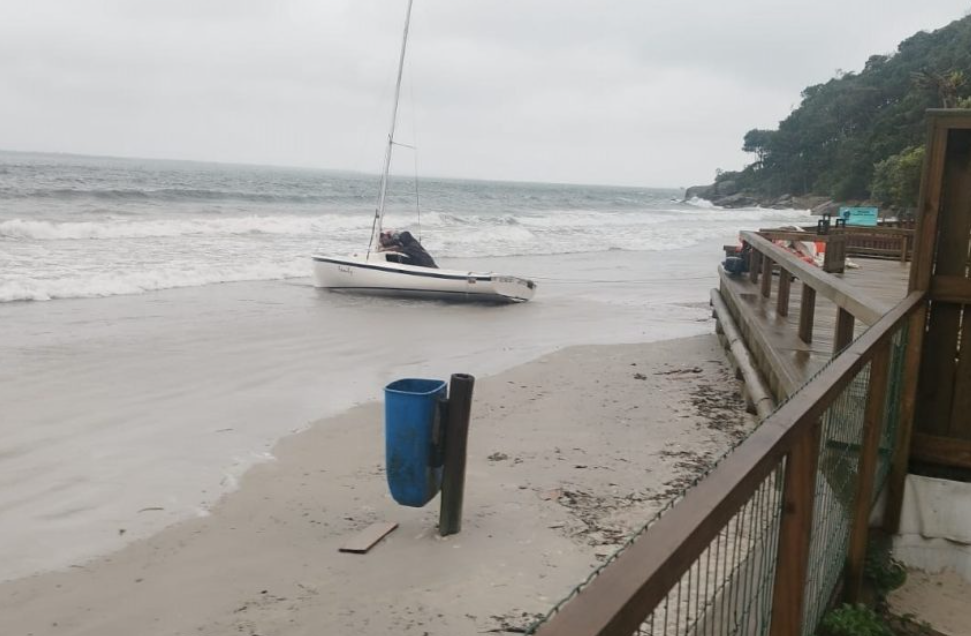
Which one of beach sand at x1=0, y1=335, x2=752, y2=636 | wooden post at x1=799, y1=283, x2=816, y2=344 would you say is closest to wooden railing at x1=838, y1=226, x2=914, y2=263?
beach sand at x1=0, y1=335, x2=752, y2=636

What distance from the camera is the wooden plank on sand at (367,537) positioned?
5104mm

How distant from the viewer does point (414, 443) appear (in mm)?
5320

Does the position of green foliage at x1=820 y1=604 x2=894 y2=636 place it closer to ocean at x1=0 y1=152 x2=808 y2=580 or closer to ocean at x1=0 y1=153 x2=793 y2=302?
ocean at x1=0 y1=152 x2=808 y2=580

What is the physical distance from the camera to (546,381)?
32.7 ft

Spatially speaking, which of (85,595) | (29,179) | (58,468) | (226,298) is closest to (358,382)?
(58,468)

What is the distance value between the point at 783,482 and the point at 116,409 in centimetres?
761

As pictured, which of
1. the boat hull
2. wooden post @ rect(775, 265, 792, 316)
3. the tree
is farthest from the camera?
the tree

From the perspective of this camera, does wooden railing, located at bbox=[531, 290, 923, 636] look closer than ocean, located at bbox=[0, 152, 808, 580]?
Yes

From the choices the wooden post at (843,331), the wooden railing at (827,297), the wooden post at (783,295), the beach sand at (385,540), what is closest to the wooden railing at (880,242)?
the wooden post at (783,295)

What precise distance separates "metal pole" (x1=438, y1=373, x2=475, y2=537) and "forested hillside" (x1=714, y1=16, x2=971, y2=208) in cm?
4722

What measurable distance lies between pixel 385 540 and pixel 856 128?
100530 mm

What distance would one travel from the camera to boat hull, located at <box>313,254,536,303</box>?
55.0 ft

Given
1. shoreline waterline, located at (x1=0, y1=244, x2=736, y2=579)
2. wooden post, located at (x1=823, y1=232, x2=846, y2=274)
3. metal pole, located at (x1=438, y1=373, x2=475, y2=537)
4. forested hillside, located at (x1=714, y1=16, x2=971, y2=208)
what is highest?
forested hillside, located at (x1=714, y1=16, x2=971, y2=208)

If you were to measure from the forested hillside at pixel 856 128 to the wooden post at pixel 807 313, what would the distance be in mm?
44477
